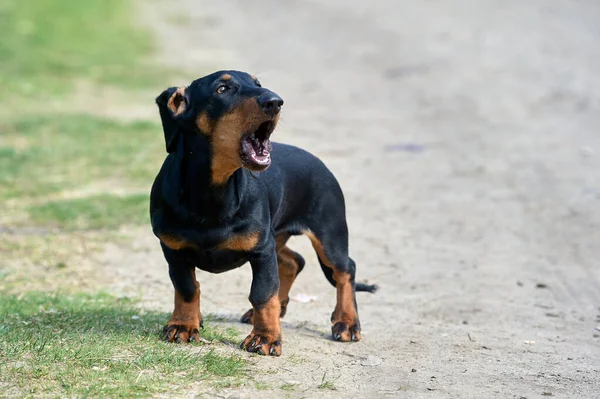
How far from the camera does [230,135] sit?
17.1ft

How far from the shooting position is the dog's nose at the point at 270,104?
16.5 ft

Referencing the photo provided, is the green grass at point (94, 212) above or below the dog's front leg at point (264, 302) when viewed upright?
below

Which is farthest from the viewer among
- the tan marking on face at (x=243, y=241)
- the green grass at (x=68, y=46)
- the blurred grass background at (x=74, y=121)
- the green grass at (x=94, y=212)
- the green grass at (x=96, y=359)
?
the green grass at (x=68, y=46)

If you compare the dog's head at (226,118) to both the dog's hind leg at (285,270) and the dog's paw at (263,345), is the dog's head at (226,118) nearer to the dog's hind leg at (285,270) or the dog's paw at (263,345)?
the dog's paw at (263,345)

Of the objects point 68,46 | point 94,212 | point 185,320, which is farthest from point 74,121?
point 185,320

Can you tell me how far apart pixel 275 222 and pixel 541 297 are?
8.91 feet

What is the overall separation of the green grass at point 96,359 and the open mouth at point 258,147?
97 cm

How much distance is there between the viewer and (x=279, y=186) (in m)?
5.88

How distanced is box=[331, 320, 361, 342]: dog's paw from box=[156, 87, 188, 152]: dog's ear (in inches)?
59.9

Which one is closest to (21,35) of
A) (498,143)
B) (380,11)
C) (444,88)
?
(380,11)

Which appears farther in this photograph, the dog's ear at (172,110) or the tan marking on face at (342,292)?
the tan marking on face at (342,292)

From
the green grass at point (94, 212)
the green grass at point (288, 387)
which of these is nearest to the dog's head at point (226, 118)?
the green grass at point (288, 387)

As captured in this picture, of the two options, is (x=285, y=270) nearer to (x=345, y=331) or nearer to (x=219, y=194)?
(x=345, y=331)

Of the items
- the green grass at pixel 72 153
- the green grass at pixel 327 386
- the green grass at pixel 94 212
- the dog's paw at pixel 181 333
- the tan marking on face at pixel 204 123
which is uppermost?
the tan marking on face at pixel 204 123
